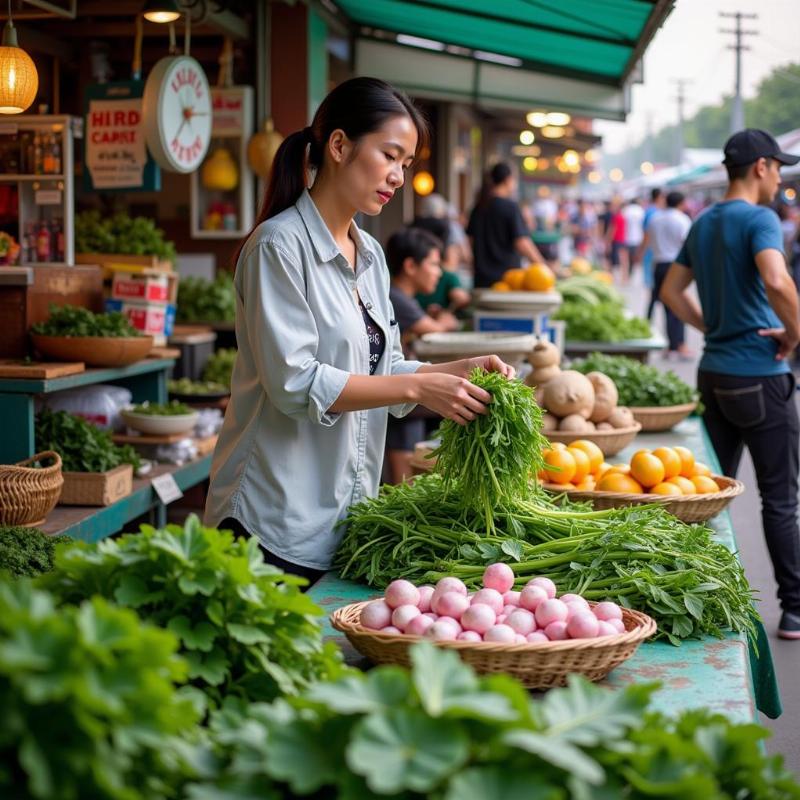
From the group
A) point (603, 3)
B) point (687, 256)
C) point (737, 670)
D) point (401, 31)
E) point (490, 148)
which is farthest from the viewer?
point (490, 148)

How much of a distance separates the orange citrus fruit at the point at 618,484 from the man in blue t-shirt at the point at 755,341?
67.4 inches

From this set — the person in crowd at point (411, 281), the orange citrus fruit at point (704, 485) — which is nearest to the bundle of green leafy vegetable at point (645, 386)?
the person in crowd at point (411, 281)

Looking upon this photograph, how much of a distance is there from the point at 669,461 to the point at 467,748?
8.27 feet

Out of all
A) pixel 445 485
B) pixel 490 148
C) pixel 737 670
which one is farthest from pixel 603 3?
pixel 490 148

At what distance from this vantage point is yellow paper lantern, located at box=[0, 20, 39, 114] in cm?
500

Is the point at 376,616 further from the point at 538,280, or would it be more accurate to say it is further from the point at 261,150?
the point at 261,150

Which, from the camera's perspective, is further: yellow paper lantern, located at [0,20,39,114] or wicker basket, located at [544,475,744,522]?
yellow paper lantern, located at [0,20,39,114]

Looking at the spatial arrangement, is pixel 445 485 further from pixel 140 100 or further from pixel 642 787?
pixel 140 100

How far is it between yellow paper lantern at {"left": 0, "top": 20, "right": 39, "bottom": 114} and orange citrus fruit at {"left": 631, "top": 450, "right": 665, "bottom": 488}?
3.26 metres

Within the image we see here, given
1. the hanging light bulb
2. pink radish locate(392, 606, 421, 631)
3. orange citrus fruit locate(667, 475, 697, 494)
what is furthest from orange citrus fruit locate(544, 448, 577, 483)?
the hanging light bulb

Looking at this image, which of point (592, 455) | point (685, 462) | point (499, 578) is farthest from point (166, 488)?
point (499, 578)

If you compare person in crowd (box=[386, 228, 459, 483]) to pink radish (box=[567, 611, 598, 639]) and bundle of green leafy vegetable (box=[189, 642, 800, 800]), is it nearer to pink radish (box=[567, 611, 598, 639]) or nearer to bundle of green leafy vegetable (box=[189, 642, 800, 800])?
pink radish (box=[567, 611, 598, 639])

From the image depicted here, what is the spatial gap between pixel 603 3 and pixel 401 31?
3326mm

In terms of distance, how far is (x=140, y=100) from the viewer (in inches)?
267
